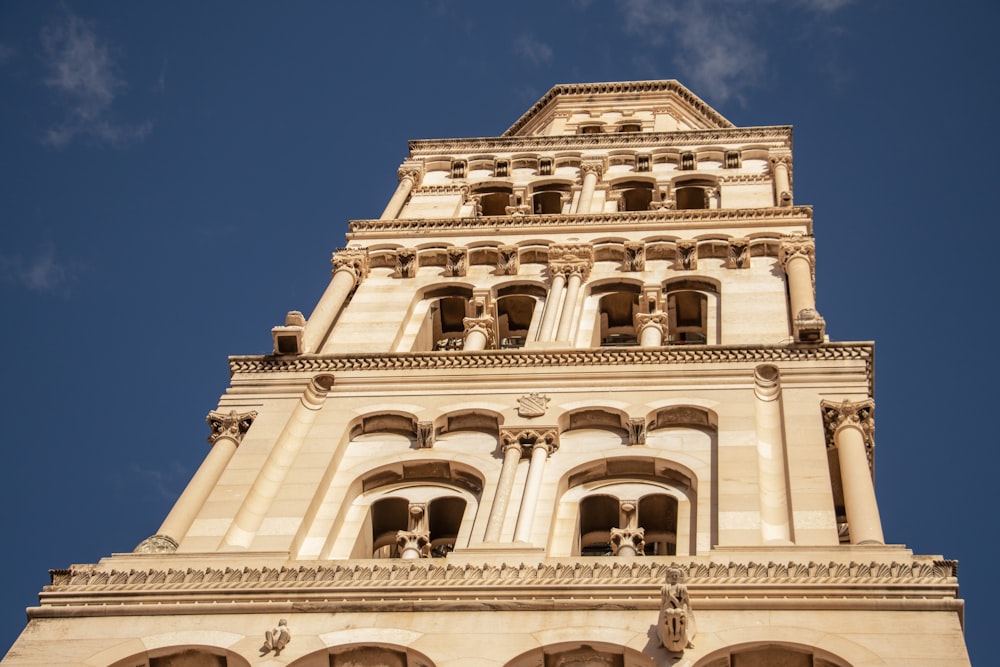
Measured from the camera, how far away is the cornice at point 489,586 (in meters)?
25.1

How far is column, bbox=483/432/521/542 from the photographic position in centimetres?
2853

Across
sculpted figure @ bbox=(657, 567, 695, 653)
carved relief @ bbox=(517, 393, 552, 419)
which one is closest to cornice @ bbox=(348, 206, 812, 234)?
carved relief @ bbox=(517, 393, 552, 419)

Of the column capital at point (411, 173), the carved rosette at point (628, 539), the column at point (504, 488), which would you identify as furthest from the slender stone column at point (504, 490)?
the column capital at point (411, 173)

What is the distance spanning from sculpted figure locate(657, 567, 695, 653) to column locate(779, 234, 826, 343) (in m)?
11.1

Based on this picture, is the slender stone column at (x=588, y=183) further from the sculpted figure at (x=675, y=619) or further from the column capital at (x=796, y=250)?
the sculpted figure at (x=675, y=619)

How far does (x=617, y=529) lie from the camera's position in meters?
29.8

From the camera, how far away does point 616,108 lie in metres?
60.7

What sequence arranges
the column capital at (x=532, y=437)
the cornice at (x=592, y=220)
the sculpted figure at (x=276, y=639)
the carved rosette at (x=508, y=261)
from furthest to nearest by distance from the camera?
1. the cornice at (x=592, y=220)
2. the carved rosette at (x=508, y=261)
3. the column capital at (x=532, y=437)
4. the sculpted figure at (x=276, y=639)

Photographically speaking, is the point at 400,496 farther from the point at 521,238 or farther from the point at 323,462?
the point at 521,238

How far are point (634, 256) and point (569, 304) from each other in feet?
10.1

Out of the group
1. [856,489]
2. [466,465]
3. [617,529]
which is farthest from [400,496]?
[856,489]

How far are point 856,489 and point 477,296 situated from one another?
1356 cm

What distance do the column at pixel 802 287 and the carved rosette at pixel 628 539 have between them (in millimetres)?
6597

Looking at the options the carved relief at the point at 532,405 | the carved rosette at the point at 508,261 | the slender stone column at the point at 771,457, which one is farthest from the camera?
the carved rosette at the point at 508,261
